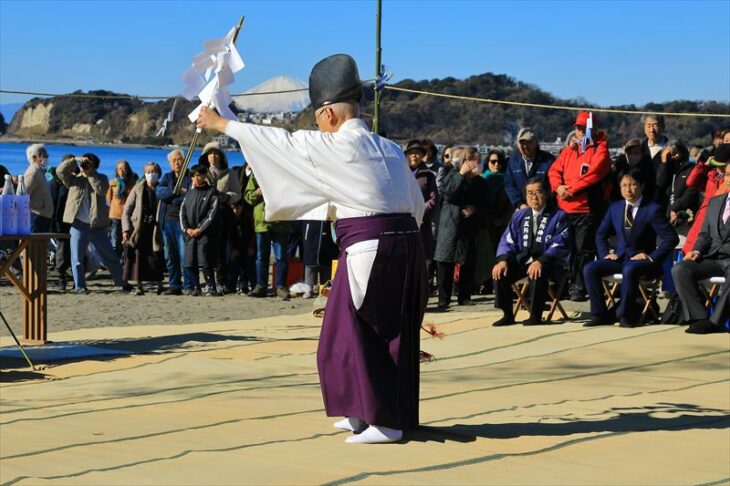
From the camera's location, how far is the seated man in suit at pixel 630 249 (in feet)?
33.9

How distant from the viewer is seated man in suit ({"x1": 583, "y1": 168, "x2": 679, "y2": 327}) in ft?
33.9

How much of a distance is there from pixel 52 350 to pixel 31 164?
455 centimetres

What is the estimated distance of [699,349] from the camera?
916 centimetres

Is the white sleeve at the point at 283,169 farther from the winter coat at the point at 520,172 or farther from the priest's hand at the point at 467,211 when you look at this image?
the winter coat at the point at 520,172

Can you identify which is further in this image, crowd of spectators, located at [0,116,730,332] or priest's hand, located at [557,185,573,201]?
priest's hand, located at [557,185,573,201]

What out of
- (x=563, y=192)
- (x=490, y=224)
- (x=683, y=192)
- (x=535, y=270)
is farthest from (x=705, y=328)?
(x=490, y=224)

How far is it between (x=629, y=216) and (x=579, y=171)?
1048mm

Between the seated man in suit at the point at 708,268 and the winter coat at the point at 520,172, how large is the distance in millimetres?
2174

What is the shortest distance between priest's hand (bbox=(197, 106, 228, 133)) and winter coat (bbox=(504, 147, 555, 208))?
23.1 ft

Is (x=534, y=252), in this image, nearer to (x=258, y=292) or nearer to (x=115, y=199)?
(x=258, y=292)

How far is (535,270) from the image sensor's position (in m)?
10.5

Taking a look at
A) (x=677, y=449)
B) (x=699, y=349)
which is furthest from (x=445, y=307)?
(x=677, y=449)

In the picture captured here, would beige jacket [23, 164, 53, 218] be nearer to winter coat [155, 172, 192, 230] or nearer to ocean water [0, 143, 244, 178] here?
winter coat [155, 172, 192, 230]

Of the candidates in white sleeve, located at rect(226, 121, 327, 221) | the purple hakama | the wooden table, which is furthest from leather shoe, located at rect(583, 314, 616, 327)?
white sleeve, located at rect(226, 121, 327, 221)
